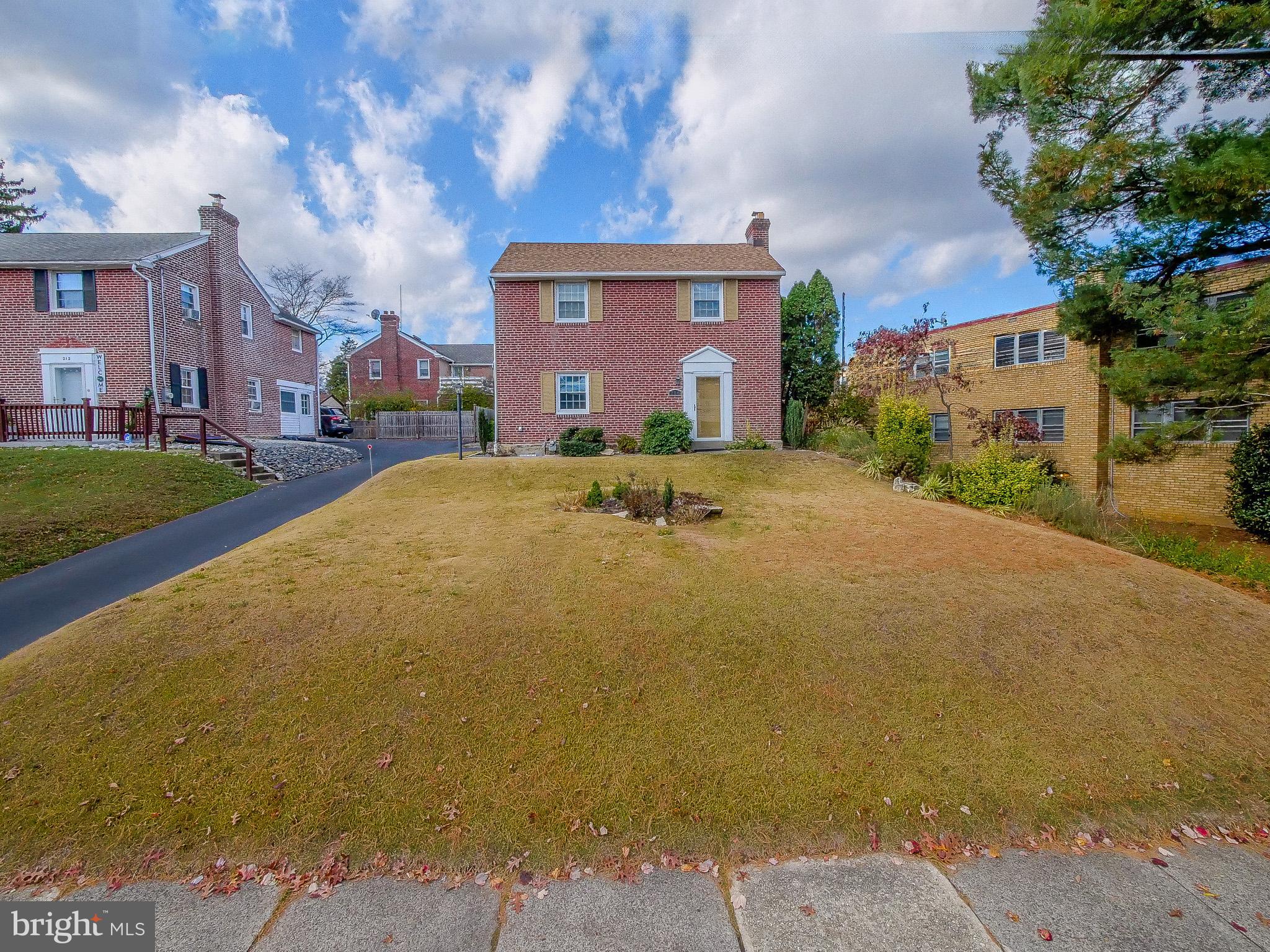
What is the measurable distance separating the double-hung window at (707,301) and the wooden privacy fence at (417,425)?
18.5 metres

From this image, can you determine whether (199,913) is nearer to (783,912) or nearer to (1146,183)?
(783,912)

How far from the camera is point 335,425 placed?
102ft

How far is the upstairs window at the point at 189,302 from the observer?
1967 centimetres

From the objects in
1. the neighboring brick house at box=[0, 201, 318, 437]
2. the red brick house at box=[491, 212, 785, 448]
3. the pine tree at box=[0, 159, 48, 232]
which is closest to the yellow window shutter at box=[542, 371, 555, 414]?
the red brick house at box=[491, 212, 785, 448]

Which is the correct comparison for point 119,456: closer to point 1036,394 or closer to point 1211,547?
point 1211,547

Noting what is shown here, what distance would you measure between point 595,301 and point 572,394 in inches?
114

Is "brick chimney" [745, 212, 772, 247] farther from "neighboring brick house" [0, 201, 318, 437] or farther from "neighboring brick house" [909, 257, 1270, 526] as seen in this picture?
"neighboring brick house" [0, 201, 318, 437]

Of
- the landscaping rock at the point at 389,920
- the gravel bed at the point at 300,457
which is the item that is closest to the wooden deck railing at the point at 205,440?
the gravel bed at the point at 300,457

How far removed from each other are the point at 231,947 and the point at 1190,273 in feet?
39.2

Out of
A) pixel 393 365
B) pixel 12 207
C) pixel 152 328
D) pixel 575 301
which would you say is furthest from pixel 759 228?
pixel 12 207

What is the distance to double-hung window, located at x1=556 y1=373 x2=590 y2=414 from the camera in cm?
1720

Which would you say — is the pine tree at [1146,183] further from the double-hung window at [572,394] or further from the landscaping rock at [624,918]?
the double-hung window at [572,394]

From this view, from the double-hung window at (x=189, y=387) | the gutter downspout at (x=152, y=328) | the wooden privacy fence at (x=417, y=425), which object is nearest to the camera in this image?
the gutter downspout at (x=152, y=328)

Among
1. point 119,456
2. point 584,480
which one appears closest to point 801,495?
point 584,480
